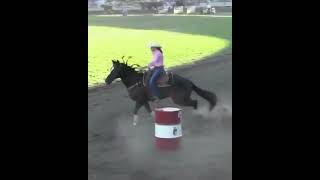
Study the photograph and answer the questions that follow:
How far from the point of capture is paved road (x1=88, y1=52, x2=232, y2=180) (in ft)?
11.5

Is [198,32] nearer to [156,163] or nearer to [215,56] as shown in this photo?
[215,56]

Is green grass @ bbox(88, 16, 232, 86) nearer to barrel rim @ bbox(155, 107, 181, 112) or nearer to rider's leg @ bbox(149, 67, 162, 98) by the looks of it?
rider's leg @ bbox(149, 67, 162, 98)

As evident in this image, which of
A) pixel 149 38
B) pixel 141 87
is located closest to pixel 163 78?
pixel 141 87

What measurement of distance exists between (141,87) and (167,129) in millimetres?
377

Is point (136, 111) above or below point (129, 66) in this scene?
below

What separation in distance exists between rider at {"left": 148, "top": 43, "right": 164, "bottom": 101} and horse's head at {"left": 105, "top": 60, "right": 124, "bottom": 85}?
0.23m

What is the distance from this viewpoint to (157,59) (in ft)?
11.6

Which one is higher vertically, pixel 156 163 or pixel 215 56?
pixel 215 56

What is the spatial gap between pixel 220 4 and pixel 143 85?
847 mm

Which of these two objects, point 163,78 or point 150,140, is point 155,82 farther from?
point 150,140

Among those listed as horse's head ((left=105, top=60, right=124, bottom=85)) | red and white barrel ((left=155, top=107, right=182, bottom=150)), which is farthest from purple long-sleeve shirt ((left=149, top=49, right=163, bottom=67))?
red and white barrel ((left=155, top=107, right=182, bottom=150))

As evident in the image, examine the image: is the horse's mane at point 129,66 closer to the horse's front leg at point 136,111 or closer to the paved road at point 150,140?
the paved road at point 150,140
